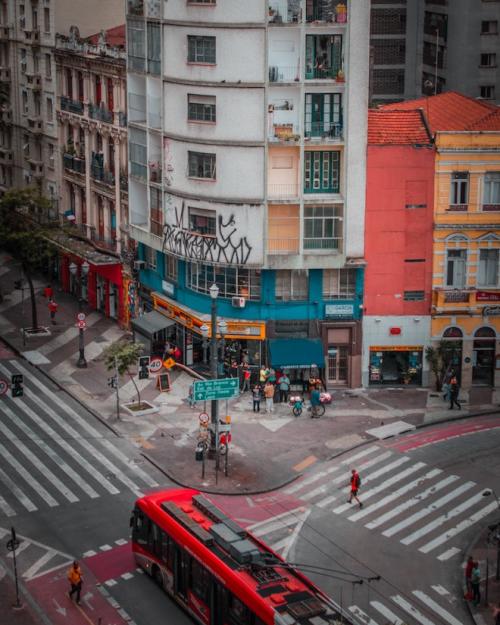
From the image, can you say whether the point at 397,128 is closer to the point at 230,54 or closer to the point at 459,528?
the point at 230,54

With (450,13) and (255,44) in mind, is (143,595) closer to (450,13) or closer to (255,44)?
(255,44)

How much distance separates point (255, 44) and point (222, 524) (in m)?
33.0

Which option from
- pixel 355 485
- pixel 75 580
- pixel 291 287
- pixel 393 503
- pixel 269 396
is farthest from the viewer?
pixel 291 287

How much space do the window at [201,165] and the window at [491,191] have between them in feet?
52.4

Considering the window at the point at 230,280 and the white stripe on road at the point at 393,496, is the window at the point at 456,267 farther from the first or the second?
the white stripe on road at the point at 393,496

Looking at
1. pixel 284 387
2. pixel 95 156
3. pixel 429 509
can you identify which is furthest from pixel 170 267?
pixel 429 509

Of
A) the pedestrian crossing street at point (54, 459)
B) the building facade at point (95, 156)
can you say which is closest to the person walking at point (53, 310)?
the building facade at point (95, 156)

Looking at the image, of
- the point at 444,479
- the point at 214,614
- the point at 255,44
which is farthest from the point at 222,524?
the point at 255,44

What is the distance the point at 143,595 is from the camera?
147ft

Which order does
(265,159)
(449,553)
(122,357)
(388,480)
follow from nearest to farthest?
(449,553), (388,480), (122,357), (265,159)

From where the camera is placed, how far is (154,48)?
230 ft

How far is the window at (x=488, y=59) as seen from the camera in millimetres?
98938

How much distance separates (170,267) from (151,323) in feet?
12.5

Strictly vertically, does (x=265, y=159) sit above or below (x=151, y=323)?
above
